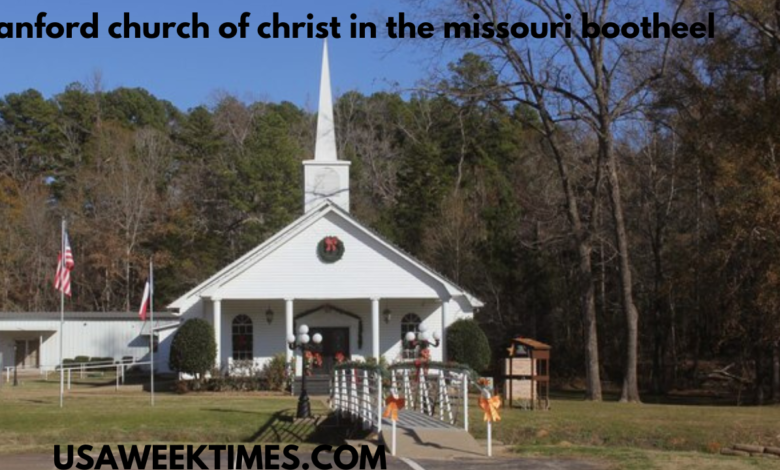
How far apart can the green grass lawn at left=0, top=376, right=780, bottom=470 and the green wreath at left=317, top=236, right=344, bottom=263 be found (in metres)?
9.08

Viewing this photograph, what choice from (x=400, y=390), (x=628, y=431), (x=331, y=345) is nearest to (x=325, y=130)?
(x=331, y=345)

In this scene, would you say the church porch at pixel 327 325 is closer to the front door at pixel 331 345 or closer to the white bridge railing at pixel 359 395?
the front door at pixel 331 345

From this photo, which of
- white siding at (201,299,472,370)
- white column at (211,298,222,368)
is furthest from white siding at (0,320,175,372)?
white column at (211,298,222,368)

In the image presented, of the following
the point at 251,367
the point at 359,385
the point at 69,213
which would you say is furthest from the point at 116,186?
the point at 359,385

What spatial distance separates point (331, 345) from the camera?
41.5m

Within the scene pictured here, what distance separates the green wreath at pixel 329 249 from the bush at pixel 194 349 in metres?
4.75

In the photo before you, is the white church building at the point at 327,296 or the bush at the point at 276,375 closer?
the bush at the point at 276,375

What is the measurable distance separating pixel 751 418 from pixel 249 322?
67.3 feet

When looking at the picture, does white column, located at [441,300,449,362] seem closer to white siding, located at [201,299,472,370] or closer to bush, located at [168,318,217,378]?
white siding, located at [201,299,472,370]

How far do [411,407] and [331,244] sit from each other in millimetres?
14752

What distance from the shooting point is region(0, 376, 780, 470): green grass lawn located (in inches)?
904

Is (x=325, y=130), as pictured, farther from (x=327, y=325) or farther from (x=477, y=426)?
(x=477, y=426)

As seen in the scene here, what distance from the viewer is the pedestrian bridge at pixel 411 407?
18594 mm

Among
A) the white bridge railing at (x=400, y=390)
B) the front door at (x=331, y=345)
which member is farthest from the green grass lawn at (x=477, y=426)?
the front door at (x=331, y=345)
